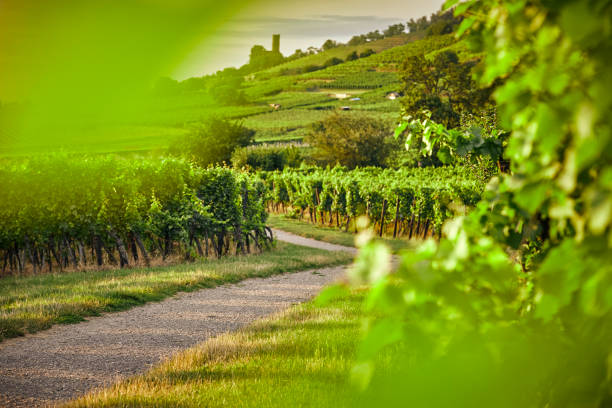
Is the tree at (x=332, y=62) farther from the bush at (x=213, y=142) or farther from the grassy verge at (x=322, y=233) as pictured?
the grassy verge at (x=322, y=233)

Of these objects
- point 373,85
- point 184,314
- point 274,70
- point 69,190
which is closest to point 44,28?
point 69,190

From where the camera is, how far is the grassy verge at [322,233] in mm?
23016

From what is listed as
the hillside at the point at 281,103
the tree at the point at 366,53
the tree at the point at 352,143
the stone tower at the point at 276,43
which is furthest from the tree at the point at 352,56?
the tree at the point at 352,143

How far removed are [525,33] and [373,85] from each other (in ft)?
411

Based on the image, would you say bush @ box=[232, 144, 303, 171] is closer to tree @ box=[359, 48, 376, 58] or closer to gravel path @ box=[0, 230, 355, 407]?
gravel path @ box=[0, 230, 355, 407]

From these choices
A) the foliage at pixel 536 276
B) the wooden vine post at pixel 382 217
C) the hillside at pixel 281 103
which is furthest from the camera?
the hillside at pixel 281 103

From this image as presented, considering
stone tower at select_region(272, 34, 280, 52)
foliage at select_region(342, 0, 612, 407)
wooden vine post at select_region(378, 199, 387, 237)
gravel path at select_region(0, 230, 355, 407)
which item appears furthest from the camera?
stone tower at select_region(272, 34, 280, 52)

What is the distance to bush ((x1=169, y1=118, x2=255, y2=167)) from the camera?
54075 mm

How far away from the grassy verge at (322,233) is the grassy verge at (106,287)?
283 inches

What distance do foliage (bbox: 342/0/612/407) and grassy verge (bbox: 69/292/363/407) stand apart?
120 inches

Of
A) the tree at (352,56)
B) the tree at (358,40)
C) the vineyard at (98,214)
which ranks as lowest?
the vineyard at (98,214)

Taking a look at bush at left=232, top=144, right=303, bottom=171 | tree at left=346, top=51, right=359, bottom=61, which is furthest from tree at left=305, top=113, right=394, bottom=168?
tree at left=346, top=51, right=359, bottom=61

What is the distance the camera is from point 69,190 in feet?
45.8

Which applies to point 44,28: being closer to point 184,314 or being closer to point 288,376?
point 184,314
